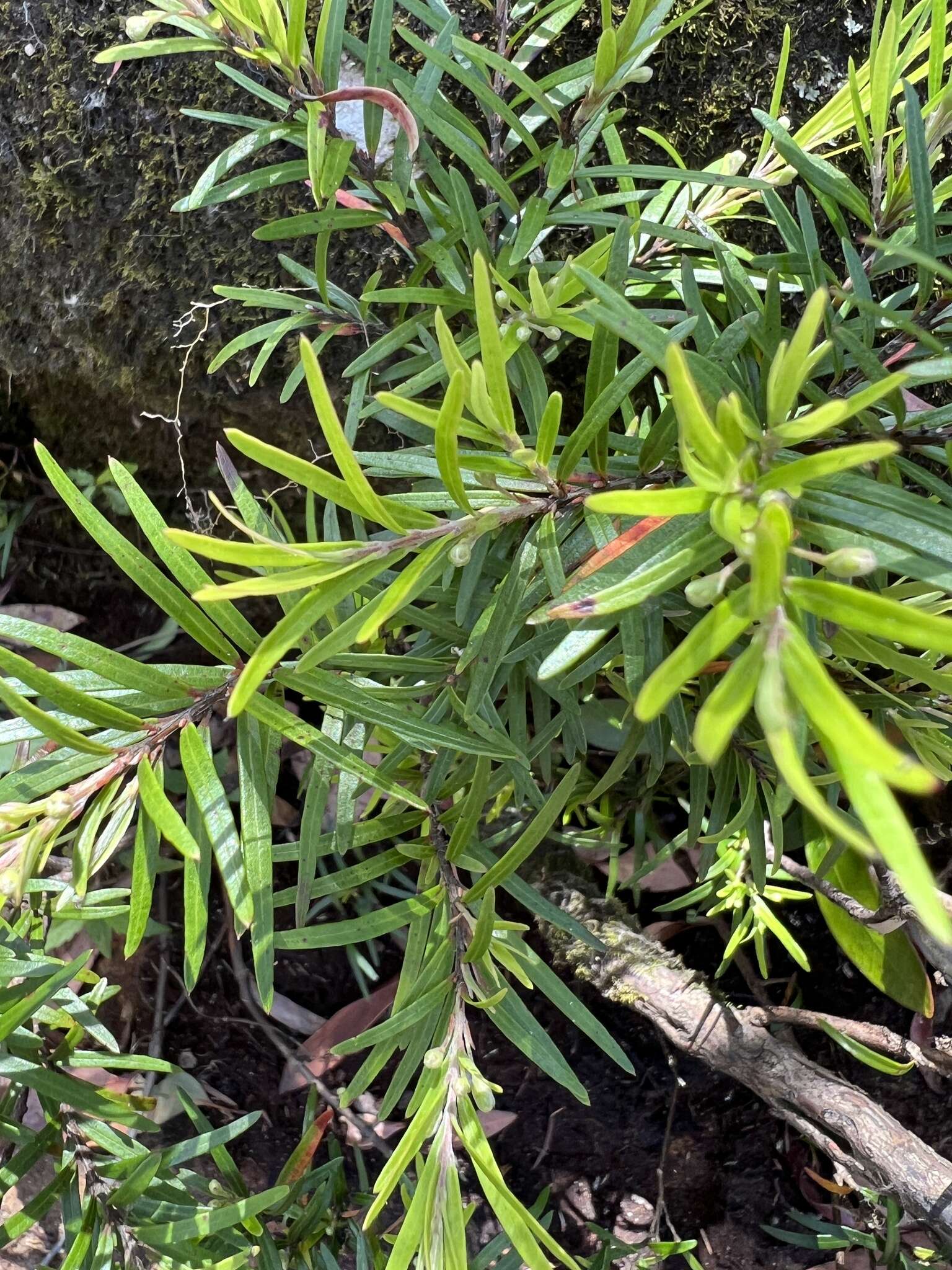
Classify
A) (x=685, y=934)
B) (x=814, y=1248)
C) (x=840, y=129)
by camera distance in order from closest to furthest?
(x=840, y=129), (x=814, y=1248), (x=685, y=934)

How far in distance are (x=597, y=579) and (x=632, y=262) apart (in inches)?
17.1

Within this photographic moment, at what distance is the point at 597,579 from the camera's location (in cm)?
39

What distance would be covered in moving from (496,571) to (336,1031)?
96 centimetres

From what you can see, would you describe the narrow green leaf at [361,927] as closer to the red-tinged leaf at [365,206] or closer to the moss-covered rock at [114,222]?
the red-tinged leaf at [365,206]

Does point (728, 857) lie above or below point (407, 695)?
below

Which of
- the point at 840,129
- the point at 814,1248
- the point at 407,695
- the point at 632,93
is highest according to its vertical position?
the point at 632,93

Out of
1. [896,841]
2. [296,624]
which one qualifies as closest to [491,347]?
[296,624]

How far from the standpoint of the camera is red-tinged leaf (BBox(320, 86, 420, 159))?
1.71ft

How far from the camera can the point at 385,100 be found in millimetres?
522

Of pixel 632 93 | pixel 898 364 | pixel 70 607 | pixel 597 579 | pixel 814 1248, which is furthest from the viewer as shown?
pixel 70 607

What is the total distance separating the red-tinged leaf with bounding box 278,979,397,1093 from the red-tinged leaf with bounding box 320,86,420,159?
116 centimetres

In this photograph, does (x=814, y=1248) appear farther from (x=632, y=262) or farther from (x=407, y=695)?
(x=632, y=262)

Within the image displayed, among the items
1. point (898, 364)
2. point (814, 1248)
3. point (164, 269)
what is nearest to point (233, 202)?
point (164, 269)

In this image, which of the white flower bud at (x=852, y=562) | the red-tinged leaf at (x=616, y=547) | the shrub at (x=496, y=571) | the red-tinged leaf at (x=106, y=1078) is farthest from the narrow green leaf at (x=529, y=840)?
the red-tinged leaf at (x=106, y=1078)
